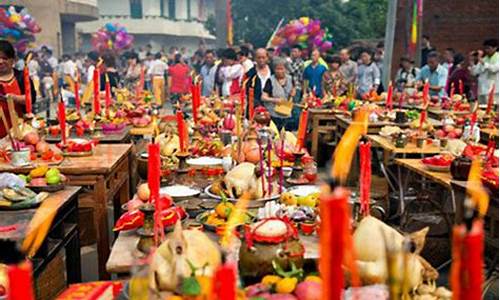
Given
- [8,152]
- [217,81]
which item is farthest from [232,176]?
[217,81]

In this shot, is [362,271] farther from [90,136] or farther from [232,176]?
[90,136]

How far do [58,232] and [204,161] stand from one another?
3.85 ft

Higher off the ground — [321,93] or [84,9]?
[84,9]

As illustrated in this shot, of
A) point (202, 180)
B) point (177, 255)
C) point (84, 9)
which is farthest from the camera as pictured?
point (84, 9)

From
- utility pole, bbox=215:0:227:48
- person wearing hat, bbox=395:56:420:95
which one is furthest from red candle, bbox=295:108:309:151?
utility pole, bbox=215:0:227:48

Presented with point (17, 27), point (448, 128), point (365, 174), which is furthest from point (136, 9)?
point (365, 174)

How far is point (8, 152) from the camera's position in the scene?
4.27m

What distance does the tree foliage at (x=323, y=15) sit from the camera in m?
22.0

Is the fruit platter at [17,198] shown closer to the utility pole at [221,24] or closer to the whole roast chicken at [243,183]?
the whole roast chicken at [243,183]

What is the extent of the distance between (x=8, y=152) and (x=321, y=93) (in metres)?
5.98

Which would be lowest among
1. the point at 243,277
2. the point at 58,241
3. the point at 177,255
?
the point at 58,241

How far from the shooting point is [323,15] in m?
22.4

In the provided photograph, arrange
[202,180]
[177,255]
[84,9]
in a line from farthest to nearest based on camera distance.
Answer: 1. [84,9]
2. [202,180]
3. [177,255]

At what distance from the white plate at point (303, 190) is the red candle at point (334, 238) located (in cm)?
216
